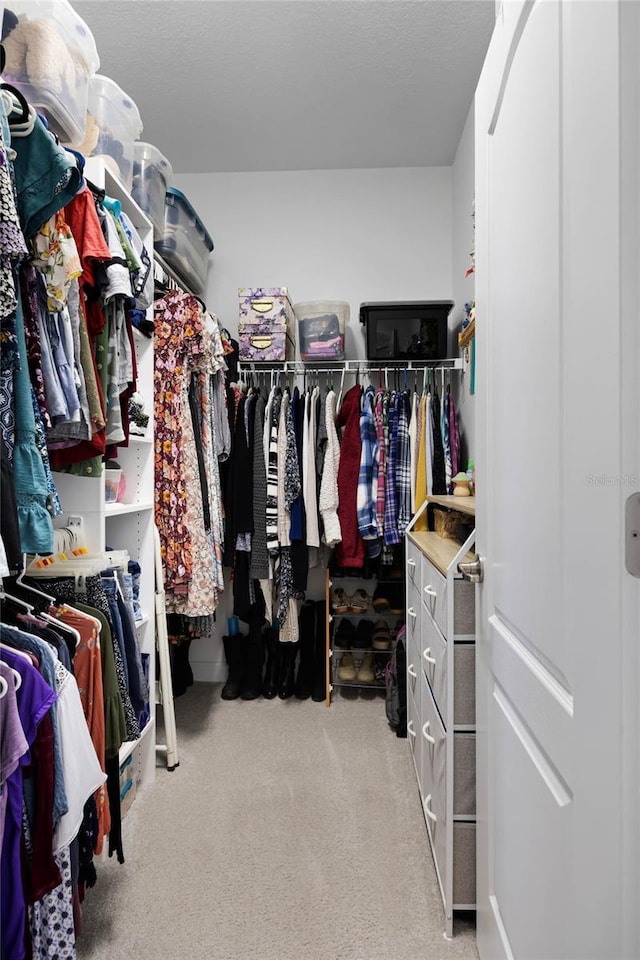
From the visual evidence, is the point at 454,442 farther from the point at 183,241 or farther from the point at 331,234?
the point at 183,241

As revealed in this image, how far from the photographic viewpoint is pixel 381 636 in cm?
282

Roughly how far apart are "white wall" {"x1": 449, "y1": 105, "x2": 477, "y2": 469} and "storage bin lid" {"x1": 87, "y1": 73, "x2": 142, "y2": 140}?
5.07ft

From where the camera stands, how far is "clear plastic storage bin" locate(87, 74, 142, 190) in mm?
1705

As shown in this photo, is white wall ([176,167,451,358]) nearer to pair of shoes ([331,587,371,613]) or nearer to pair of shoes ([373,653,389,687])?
pair of shoes ([331,587,371,613])

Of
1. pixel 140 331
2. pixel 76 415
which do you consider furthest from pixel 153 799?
pixel 140 331

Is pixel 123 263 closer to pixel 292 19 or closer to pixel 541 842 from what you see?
→ pixel 292 19

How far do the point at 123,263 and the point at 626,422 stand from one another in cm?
142

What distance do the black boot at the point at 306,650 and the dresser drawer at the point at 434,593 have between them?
4.10 feet

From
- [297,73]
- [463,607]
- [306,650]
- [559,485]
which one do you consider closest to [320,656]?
[306,650]

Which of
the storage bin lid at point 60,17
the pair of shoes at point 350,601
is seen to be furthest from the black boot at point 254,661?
the storage bin lid at point 60,17

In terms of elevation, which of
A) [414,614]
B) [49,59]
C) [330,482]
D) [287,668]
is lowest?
[287,668]

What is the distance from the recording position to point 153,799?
1905 mm

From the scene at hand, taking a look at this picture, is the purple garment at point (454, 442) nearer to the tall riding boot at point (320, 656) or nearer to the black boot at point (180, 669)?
A: the tall riding boot at point (320, 656)

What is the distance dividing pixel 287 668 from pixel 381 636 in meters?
0.55
